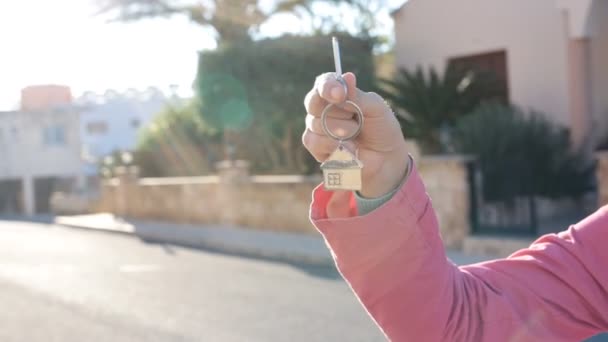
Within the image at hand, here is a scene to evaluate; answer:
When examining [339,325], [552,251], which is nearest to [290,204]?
[339,325]

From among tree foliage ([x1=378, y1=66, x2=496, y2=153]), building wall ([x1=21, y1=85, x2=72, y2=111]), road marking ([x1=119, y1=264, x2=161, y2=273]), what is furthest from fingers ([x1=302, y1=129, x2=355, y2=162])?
building wall ([x1=21, y1=85, x2=72, y2=111])

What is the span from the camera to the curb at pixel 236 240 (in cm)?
1151

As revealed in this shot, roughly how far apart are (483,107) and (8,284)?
7.84 metres

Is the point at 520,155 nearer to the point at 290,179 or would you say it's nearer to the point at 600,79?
the point at 600,79

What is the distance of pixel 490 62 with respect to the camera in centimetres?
1527

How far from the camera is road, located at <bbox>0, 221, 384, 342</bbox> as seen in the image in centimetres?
664

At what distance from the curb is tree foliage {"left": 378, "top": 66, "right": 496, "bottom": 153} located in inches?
113

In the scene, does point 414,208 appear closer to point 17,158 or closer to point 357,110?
point 357,110

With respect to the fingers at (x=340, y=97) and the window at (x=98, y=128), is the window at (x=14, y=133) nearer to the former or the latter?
the window at (x=98, y=128)

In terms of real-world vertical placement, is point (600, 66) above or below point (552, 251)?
above

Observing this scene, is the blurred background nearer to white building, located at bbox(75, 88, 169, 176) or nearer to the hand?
the hand

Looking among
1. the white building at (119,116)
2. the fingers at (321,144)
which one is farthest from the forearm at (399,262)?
the white building at (119,116)

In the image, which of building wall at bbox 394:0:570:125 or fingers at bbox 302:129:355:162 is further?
building wall at bbox 394:0:570:125

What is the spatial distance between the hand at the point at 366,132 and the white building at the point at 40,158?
1200 inches
